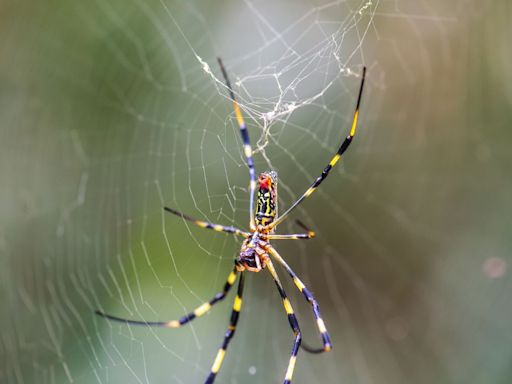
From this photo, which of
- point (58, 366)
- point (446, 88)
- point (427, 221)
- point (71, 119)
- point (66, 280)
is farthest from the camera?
point (427, 221)

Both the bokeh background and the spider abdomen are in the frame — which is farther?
the bokeh background

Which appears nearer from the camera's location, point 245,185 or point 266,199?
point 266,199

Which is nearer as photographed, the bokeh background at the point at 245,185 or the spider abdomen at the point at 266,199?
the spider abdomen at the point at 266,199

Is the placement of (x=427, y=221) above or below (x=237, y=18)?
below

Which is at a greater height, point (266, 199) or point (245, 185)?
point (245, 185)

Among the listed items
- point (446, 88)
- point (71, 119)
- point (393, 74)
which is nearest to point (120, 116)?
point (71, 119)

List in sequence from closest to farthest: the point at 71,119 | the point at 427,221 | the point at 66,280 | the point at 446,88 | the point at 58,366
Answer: the point at 58,366 < the point at 66,280 < the point at 71,119 < the point at 446,88 < the point at 427,221

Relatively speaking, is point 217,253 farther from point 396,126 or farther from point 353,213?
point 396,126

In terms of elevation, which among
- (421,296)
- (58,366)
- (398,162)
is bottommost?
(58,366)
